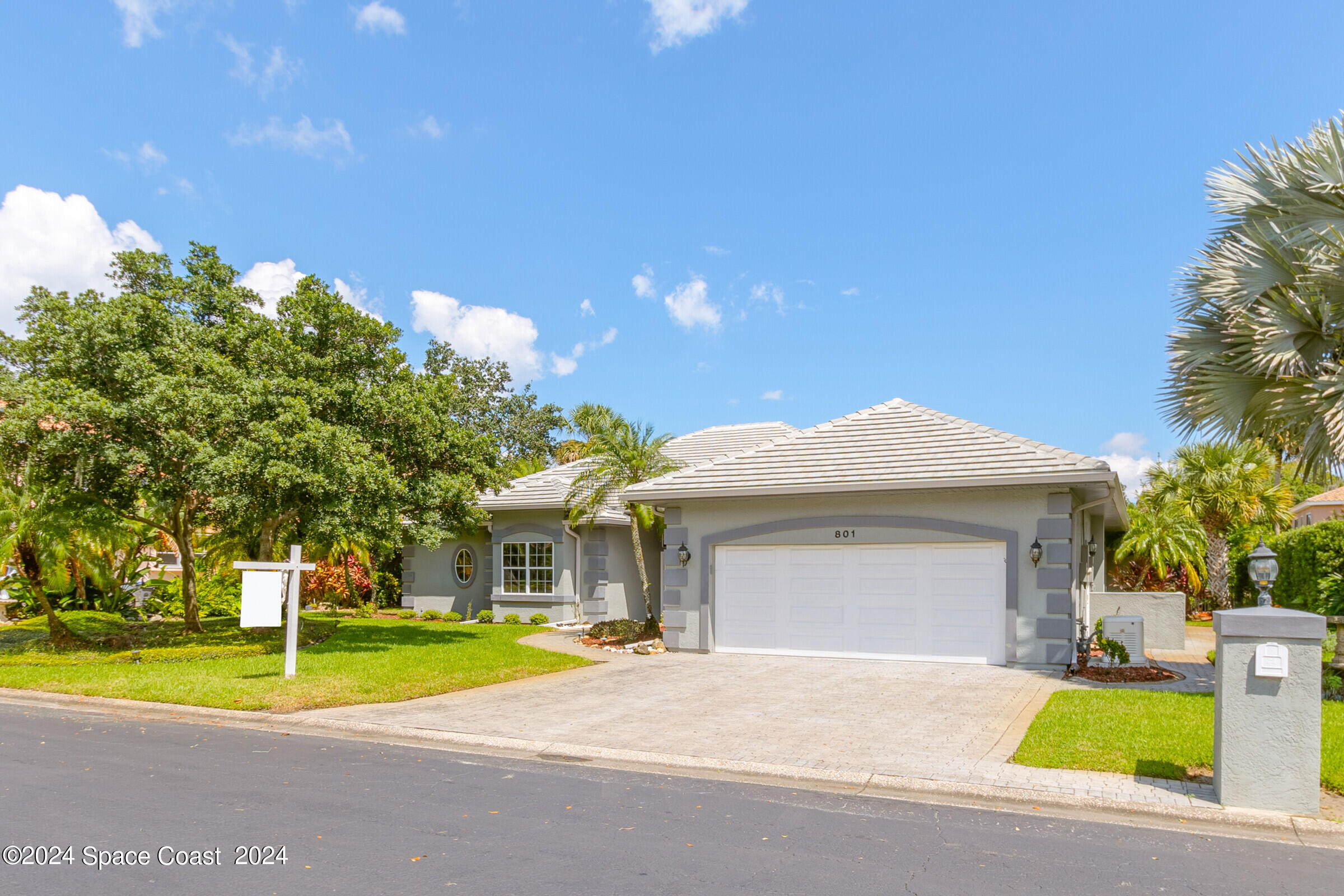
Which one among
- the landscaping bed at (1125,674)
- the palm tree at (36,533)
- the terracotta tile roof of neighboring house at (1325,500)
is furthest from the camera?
the terracotta tile roof of neighboring house at (1325,500)

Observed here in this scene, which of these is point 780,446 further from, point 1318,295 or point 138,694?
point 138,694

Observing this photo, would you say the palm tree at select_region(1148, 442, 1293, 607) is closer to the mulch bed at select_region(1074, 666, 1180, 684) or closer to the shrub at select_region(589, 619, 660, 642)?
the mulch bed at select_region(1074, 666, 1180, 684)

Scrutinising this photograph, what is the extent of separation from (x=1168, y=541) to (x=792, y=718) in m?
21.2

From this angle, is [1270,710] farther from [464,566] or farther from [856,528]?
[464,566]

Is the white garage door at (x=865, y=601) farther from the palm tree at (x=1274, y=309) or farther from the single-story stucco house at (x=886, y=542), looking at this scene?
the palm tree at (x=1274, y=309)

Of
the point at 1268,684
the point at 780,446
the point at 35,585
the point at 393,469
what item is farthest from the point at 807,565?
the point at 35,585

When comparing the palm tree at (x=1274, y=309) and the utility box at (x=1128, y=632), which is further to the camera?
the utility box at (x=1128, y=632)

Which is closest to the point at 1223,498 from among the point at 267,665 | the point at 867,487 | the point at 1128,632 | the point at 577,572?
the point at 1128,632

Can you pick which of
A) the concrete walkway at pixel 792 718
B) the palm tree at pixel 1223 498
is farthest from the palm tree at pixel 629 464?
the palm tree at pixel 1223 498

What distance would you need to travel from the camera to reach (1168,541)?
26812 mm

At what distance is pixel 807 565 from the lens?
16.9 metres

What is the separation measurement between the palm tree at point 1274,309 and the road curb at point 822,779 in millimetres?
5758

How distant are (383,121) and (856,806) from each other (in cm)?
1558

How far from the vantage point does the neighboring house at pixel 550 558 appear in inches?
909
